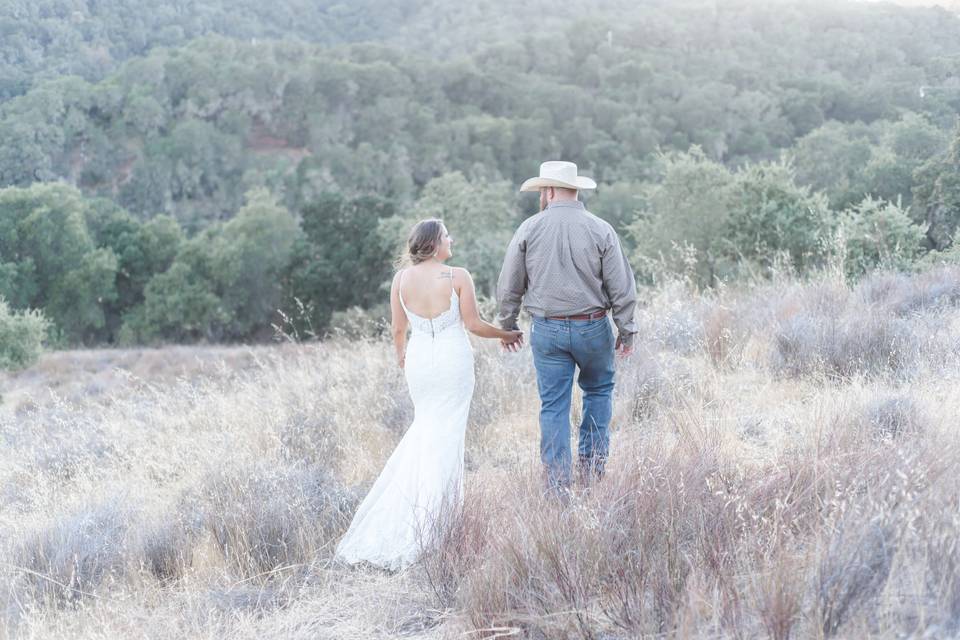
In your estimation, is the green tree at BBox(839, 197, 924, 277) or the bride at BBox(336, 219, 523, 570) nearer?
the bride at BBox(336, 219, 523, 570)

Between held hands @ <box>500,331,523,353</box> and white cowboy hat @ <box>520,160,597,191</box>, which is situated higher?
white cowboy hat @ <box>520,160,597,191</box>

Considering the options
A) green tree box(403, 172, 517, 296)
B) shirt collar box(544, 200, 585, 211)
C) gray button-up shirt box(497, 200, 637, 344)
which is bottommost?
green tree box(403, 172, 517, 296)

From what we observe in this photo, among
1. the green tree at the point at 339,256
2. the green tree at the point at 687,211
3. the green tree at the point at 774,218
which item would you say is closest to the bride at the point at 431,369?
the green tree at the point at 774,218

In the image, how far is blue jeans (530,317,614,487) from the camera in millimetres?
4551

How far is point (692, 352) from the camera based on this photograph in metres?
7.59

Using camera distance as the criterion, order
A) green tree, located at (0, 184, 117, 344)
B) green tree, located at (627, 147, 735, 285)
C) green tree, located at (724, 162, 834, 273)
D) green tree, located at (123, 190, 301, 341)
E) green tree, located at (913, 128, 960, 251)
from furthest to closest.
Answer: green tree, located at (123, 190, 301, 341)
green tree, located at (0, 184, 117, 344)
green tree, located at (627, 147, 735, 285)
green tree, located at (724, 162, 834, 273)
green tree, located at (913, 128, 960, 251)

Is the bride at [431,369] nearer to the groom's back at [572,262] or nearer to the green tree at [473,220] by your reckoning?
the groom's back at [572,262]

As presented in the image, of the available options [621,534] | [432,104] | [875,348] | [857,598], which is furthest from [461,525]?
[432,104]

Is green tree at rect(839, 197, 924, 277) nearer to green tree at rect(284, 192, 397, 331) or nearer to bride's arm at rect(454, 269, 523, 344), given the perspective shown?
bride's arm at rect(454, 269, 523, 344)

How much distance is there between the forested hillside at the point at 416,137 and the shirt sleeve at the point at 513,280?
9009 mm

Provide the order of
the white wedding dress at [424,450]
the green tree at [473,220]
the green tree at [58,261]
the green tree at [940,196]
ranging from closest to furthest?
the white wedding dress at [424,450] → the green tree at [940,196] → the green tree at [473,220] → the green tree at [58,261]

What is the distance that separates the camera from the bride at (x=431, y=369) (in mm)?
4477

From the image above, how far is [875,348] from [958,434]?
2.72 m

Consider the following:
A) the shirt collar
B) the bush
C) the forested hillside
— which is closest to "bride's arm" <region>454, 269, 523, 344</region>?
the shirt collar
